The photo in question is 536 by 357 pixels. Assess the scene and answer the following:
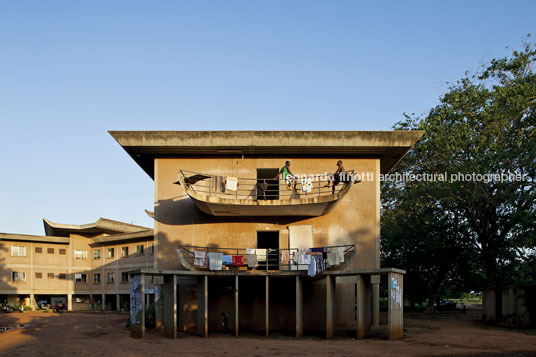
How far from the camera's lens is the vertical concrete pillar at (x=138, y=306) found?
22.1 meters

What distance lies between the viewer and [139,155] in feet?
86.8

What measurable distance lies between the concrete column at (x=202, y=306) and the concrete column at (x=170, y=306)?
4.57 feet

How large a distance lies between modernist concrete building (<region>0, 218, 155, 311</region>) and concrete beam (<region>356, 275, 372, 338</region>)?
3223cm

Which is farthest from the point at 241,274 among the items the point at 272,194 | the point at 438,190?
the point at 438,190

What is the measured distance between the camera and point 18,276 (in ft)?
175

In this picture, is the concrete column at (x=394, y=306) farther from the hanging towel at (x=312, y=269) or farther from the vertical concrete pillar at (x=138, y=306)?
the vertical concrete pillar at (x=138, y=306)

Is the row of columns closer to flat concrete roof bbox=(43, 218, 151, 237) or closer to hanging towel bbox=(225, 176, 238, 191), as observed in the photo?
hanging towel bbox=(225, 176, 238, 191)

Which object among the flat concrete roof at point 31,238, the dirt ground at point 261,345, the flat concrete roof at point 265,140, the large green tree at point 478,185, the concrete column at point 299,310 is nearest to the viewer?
the dirt ground at point 261,345

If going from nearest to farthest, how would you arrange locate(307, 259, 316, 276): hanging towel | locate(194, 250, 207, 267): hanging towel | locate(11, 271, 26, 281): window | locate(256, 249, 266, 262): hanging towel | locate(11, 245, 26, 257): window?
locate(307, 259, 316, 276): hanging towel, locate(194, 250, 207, 267): hanging towel, locate(256, 249, 266, 262): hanging towel, locate(11, 271, 26, 281): window, locate(11, 245, 26, 257): window

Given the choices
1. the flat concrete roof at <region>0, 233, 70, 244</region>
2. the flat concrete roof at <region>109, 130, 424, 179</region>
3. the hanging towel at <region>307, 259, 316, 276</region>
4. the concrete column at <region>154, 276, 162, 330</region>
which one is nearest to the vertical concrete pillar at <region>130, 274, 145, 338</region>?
the concrete column at <region>154, 276, 162, 330</region>

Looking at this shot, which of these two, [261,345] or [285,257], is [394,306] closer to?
[285,257]

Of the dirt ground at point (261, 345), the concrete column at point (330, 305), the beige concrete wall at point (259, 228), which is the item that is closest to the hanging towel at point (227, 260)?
the beige concrete wall at point (259, 228)

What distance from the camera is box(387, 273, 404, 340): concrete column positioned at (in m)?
21.5

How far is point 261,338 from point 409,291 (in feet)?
105
